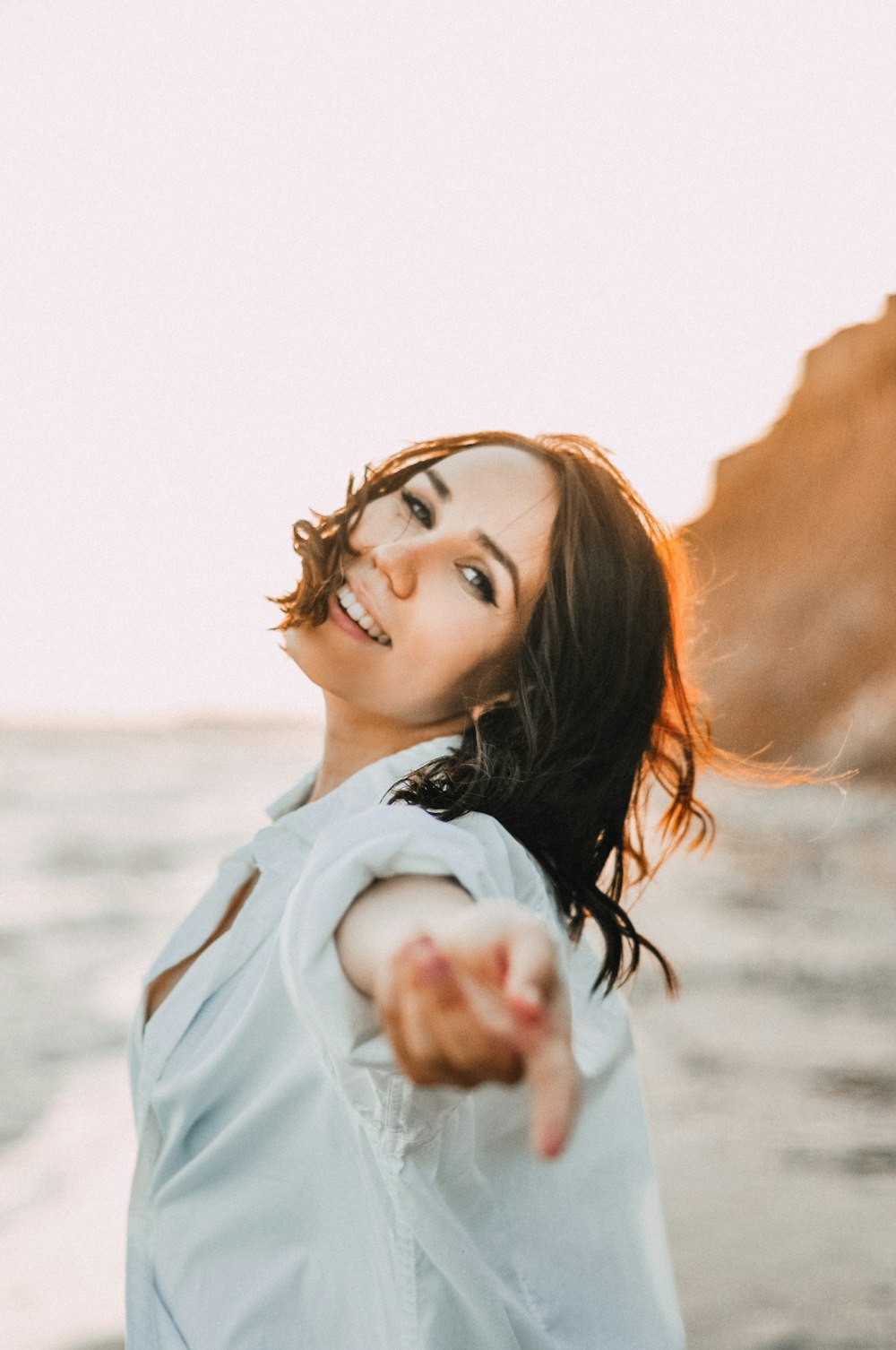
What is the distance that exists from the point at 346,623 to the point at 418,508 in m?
0.24

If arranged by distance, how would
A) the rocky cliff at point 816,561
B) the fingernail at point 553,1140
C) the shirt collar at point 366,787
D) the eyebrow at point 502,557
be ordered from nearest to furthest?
the fingernail at point 553,1140, the shirt collar at point 366,787, the eyebrow at point 502,557, the rocky cliff at point 816,561

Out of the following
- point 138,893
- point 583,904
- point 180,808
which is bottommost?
point 180,808

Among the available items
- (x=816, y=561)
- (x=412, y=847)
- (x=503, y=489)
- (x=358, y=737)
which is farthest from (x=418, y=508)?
(x=816, y=561)

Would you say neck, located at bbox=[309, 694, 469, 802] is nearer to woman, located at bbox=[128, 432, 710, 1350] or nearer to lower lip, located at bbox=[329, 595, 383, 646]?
woman, located at bbox=[128, 432, 710, 1350]

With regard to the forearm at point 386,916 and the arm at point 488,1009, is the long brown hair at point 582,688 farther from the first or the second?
the arm at point 488,1009

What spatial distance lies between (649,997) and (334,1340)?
446cm

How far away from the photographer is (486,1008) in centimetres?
85

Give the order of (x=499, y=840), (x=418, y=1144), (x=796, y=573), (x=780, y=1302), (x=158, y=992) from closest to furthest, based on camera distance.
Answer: (x=418, y=1144) < (x=499, y=840) < (x=158, y=992) < (x=780, y=1302) < (x=796, y=573)

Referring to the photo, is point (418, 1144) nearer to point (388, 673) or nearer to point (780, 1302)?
point (388, 673)

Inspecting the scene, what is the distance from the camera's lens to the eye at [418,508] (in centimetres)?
197

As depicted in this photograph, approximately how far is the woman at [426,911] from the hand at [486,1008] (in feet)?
0.66

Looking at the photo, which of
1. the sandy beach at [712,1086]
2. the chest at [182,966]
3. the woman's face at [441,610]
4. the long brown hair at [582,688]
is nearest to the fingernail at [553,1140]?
the long brown hair at [582,688]

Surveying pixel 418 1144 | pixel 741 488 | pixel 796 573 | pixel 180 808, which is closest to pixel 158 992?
pixel 418 1144

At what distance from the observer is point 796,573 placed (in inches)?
966
